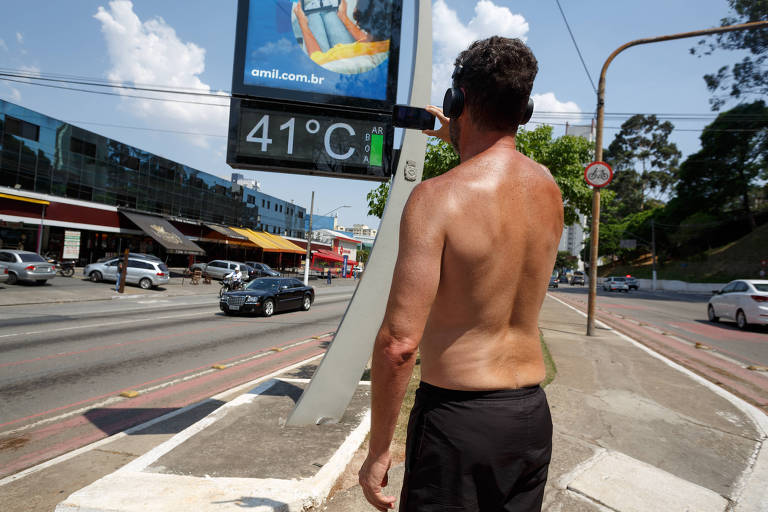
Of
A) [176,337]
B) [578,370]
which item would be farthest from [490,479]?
[176,337]

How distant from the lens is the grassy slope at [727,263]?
41438 mm

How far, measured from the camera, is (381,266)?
173 inches

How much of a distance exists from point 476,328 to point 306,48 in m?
3.86

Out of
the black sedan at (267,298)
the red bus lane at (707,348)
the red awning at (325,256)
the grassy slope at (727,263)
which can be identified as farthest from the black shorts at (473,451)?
the grassy slope at (727,263)

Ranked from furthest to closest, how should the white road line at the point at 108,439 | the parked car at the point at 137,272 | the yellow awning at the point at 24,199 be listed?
the parked car at the point at 137,272, the yellow awning at the point at 24,199, the white road line at the point at 108,439

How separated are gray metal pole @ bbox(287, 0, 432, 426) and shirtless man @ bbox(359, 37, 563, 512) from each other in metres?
2.86

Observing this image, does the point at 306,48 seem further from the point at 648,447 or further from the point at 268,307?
the point at 268,307

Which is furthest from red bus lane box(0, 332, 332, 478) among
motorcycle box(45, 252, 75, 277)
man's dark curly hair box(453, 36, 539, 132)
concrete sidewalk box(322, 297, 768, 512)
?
motorcycle box(45, 252, 75, 277)

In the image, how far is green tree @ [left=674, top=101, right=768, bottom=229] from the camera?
44.1 metres

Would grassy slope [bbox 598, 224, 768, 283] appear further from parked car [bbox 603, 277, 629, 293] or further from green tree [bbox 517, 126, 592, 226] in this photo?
green tree [bbox 517, 126, 592, 226]

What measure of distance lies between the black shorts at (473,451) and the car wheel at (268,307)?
48.3 feet

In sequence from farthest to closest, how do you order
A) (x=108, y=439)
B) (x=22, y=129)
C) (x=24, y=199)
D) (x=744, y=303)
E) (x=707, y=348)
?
1. (x=22, y=129)
2. (x=24, y=199)
3. (x=744, y=303)
4. (x=707, y=348)
5. (x=108, y=439)

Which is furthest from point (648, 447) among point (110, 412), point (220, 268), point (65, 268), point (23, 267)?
point (220, 268)

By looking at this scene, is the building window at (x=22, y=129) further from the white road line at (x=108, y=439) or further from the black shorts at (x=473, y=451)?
the black shorts at (x=473, y=451)
